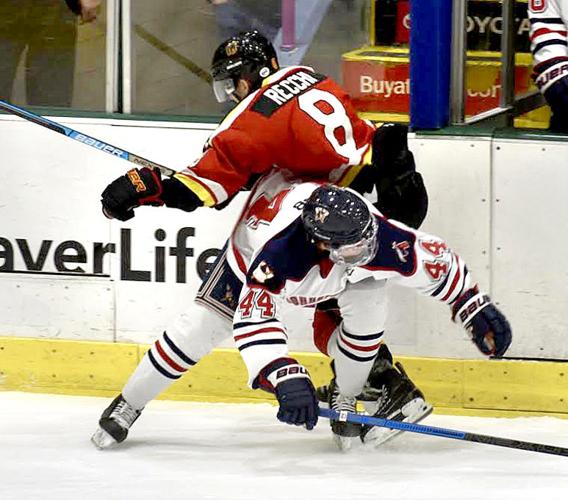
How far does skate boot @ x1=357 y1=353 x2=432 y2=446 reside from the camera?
4.55m

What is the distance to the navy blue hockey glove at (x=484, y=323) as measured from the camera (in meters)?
4.29

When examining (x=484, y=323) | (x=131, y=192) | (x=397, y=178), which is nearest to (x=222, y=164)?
(x=131, y=192)

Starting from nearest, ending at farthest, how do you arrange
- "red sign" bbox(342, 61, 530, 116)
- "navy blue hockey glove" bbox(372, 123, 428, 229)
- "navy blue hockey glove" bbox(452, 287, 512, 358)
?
"navy blue hockey glove" bbox(452, 287, 512, 358)
"navy blue hockey glove" bbox(372, 123, 428, 229)
"red sign" bbox(342, 61, 530, 116)

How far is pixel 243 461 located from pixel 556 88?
4.73 ft

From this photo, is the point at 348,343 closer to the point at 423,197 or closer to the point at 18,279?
the point at 423,197

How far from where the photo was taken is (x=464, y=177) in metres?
4.79

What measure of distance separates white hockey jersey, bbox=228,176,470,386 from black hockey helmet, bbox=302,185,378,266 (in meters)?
0.10

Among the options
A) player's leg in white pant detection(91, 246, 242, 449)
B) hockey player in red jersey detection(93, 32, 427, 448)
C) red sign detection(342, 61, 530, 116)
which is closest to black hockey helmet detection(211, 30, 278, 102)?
hockey player in red jersey detection(93, 32, 427, 448)

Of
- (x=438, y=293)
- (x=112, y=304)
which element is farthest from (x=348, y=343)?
(x=112, y=304)

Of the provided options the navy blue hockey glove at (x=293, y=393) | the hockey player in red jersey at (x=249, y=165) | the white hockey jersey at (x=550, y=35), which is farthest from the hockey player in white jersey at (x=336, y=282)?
the white hockey jersey at (x=550, y=35)

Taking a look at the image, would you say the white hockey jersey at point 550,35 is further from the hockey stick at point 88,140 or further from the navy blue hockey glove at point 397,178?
the hockey stick at point 88,140

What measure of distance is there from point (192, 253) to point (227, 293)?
1.81 ft

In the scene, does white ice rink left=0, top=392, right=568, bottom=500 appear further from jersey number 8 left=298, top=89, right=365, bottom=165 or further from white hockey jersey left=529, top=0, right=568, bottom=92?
white hockey jersey left=529, top=0, right=568, bottom=92

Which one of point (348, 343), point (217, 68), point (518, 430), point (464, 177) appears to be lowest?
point (518, 430)
